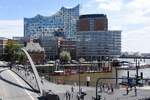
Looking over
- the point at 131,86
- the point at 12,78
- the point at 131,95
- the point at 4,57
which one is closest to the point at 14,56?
the point at 4,57

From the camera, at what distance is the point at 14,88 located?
3825 centimetres

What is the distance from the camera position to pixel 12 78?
42.3 m

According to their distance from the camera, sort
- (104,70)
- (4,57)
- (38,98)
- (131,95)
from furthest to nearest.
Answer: (4,57) → (104,70) → (131,95) → (38,98)

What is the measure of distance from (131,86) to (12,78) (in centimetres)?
4013

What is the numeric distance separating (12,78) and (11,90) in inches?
178

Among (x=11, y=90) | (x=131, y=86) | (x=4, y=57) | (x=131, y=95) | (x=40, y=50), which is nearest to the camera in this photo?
(x=11, y=90)

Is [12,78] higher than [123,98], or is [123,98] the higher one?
[12,78]

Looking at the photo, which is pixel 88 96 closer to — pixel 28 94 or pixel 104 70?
pixel 28 94

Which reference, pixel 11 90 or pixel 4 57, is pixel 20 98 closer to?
pixel 11 90

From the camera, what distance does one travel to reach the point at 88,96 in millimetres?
64062

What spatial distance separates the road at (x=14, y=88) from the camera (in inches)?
1364

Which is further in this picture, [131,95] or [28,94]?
[131,95]

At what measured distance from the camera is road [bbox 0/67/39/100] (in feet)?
114

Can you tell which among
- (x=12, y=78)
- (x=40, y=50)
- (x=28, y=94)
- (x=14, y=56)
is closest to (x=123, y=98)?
(x=12, y=78)
